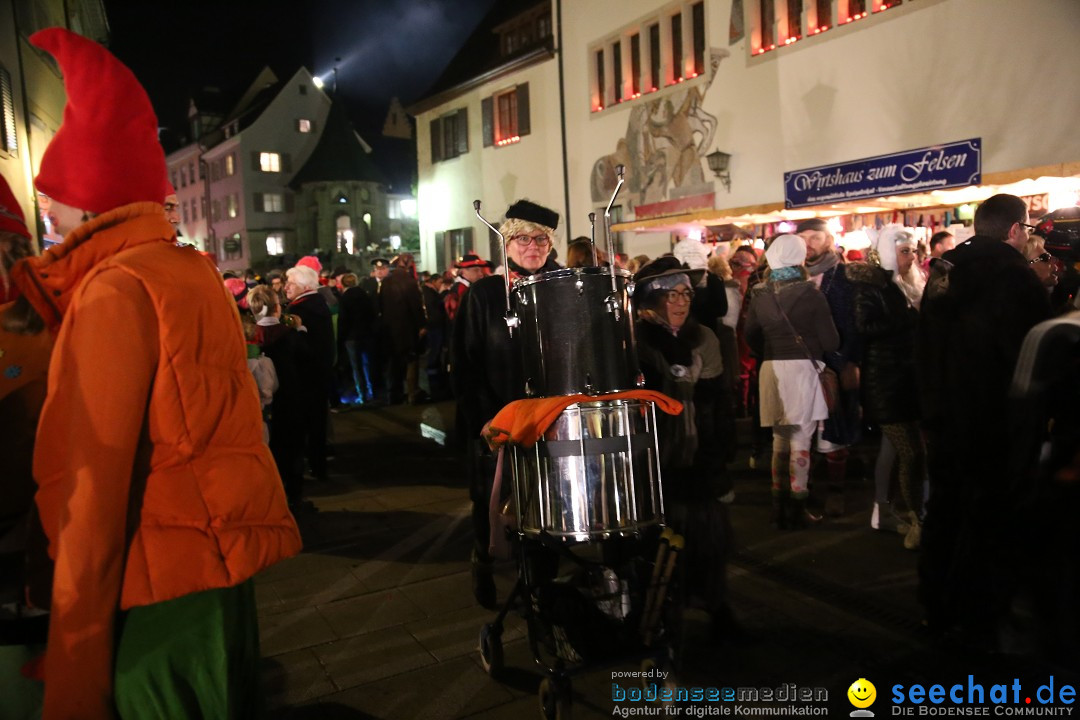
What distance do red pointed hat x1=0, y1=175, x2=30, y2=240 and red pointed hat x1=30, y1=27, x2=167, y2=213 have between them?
2.18ft

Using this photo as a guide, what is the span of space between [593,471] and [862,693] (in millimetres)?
1680

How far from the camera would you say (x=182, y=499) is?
6.18 ft

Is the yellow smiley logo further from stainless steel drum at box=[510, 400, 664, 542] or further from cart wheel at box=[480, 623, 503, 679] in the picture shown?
cart wheel at box=[480, 623, 503, 679]

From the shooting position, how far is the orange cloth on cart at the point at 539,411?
10.4ft

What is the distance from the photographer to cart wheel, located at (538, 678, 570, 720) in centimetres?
331

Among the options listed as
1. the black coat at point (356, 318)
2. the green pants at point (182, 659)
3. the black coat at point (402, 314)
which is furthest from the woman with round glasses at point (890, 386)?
the black coat at point (356, 318)

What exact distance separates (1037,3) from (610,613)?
12078 mm

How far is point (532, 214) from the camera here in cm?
431

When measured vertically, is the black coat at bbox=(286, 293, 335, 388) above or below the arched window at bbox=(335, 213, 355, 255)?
below

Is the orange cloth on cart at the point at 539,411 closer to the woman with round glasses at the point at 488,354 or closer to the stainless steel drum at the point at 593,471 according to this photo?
the stainless steel drum at the point at 593,471

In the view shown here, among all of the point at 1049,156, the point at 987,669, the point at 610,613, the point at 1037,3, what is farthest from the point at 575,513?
the point at 1037,3

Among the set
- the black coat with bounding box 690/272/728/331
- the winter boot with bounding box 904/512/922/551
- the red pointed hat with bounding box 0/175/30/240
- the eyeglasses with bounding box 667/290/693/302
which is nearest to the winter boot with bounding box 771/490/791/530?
the winter boot with bounding box 904/512/922/551

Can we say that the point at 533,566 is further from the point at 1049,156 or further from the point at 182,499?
the point at 1049,156

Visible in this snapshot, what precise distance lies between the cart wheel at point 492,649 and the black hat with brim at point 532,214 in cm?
203
